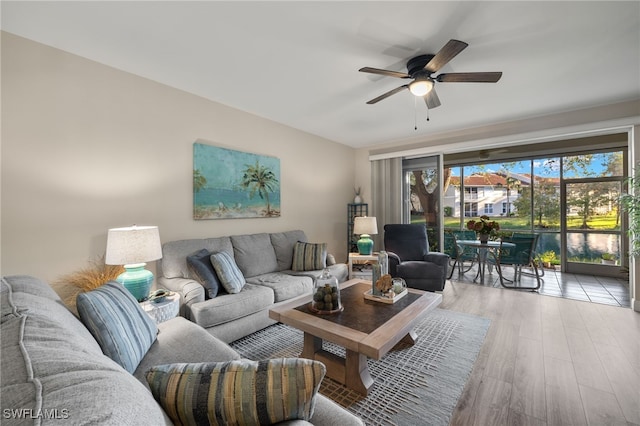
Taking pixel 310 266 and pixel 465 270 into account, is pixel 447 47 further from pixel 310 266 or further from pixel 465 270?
pixel 465 270

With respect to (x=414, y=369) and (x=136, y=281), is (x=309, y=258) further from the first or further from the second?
(x=136, y=281)

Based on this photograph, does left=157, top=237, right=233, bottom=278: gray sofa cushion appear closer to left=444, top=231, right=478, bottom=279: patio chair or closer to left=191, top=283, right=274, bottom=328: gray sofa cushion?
left=191, top=283, right=274, bottom=328: gray sofa cushion

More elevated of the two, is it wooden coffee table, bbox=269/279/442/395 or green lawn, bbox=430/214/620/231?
green lawn, bbox=430/214/620/231

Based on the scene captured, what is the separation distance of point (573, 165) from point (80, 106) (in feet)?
25.5

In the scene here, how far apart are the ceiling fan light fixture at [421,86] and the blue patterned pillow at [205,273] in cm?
255

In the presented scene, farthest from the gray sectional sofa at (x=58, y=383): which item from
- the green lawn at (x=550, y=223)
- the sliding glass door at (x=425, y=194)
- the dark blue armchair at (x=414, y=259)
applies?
the green lawn at (x=550, y=223)

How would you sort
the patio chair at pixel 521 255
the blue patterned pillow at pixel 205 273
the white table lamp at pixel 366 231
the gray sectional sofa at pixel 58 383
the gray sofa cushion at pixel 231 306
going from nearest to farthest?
the gray sectional sofa at pixel 58 383, the gray sofa cushion at pixel 231 306, the blue patterned pillow at pixel 205 273, the white table lamp at pixel 366 231, the patio chair at pixel 521 255

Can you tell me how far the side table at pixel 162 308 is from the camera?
2.01 metres

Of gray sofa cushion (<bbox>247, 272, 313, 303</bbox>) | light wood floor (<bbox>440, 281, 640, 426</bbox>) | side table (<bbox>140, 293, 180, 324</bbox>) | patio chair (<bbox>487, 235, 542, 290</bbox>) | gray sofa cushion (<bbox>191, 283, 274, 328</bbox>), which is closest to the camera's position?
light wood floor (<bbox>440, 281, 640, 426</bbox>)

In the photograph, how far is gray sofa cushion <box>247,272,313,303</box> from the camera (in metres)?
2.89

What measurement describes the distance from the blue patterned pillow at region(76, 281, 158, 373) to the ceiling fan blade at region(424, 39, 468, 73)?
8.18 ft

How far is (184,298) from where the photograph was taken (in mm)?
2393

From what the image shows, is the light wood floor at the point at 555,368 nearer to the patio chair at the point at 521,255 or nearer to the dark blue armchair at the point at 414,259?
the dark blue armchair at the point at 414,259

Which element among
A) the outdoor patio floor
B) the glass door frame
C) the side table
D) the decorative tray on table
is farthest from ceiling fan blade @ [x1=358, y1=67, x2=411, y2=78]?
the glass door frame
